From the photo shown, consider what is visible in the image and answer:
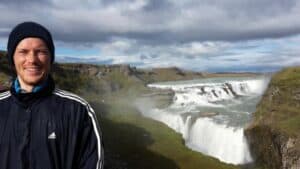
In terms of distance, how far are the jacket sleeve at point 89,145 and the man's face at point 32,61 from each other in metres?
0.75

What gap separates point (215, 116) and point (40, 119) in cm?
7197

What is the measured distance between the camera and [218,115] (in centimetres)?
7788

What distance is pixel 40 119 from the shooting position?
19.6ft

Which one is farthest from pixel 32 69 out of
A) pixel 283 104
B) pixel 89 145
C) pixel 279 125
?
pixel 283 104

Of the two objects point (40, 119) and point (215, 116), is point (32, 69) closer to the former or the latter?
point (40, 119)

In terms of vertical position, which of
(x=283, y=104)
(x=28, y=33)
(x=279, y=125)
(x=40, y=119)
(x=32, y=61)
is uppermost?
(x=28, y=33)

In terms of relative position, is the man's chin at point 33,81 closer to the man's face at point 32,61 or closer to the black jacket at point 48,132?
the man's face at point 32,61

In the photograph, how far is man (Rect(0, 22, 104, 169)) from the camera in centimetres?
591

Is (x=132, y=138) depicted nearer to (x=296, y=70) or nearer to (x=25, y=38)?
(x=296, y=70)

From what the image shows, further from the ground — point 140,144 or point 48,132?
point 48,132

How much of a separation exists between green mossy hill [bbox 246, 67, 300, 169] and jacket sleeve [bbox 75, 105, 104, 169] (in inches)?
1652

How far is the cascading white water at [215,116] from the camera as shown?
2554 inches

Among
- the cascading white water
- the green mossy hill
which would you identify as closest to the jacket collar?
the green mossy hill

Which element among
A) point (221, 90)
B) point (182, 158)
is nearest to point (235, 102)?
point (221, 90)
